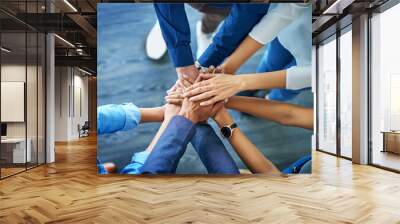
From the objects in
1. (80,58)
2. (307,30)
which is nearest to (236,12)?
(307,30)

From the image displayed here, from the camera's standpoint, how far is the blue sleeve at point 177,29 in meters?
6.50

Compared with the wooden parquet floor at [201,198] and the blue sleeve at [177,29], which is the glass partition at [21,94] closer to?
the wooden parquet floor at [201,198]

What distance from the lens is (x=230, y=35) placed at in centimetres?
649

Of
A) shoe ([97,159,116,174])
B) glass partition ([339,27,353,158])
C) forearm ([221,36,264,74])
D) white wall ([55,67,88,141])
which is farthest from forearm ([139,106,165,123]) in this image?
white wall ([55,67,88,141])

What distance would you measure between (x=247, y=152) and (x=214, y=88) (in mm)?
1200

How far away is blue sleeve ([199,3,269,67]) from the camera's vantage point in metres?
6.49

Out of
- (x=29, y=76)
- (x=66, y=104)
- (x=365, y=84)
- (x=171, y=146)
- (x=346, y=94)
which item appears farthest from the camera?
(x=66, y=104)

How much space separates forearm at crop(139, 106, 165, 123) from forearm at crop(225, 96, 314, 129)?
3.59 feet

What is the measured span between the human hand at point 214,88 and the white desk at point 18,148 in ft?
10.0

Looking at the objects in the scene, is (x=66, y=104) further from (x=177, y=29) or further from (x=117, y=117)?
(x=177, y=29)

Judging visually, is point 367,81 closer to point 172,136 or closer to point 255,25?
point 255,25

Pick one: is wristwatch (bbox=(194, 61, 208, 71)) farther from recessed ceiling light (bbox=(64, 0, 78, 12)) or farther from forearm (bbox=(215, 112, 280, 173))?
recessed ceiling light (bbox=(64, 0, 78, 12))

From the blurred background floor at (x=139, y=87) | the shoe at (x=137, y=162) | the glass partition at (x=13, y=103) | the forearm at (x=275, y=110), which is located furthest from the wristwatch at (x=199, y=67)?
the glass partition at (x=13, y=103)

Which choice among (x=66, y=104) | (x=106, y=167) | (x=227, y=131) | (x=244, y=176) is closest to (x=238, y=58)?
(x=227, y=131)
